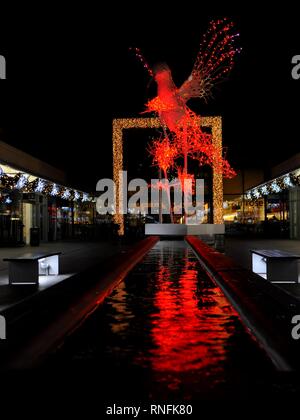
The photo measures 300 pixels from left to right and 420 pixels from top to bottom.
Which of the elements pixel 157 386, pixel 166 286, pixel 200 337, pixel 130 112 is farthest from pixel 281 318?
pixel 130 112

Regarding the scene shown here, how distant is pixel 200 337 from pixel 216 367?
1.33m

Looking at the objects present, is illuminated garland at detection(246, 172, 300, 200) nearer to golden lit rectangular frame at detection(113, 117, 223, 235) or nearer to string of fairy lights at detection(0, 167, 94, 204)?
golden lit rectangular frame at detection(113, 117, 223, 235)

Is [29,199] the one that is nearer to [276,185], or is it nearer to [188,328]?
[276,185]

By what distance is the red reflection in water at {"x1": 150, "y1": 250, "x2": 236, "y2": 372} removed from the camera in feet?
19.3

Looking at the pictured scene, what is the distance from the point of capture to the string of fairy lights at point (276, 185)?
102ft

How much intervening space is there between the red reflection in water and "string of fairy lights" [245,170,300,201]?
67.6 feet

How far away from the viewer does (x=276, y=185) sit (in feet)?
120

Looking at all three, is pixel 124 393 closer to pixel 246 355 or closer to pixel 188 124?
pixel 246 355

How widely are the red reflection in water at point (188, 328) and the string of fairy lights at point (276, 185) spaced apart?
67.6 ft

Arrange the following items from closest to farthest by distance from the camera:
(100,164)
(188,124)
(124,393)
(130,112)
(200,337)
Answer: (124,393)
(200,337)
(188,124)
(130,112)
(100,164)

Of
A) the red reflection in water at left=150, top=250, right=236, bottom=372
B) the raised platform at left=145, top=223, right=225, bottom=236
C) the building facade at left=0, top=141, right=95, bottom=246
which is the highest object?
the building facade at left=0, top=141, right=95, bottom=246

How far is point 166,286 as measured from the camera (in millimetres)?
11523

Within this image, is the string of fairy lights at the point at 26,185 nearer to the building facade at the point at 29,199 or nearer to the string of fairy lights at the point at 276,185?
the building facade at the point at 29,199

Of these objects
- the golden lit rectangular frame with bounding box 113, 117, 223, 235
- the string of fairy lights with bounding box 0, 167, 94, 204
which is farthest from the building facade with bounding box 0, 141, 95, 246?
the golden lit rectangular frame with bounding box 113, 117, 223, 235
